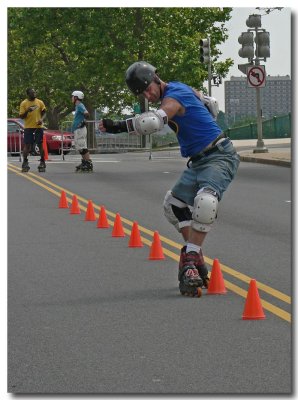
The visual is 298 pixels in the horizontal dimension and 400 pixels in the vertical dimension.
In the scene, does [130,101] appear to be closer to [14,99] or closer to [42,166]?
[14,99]

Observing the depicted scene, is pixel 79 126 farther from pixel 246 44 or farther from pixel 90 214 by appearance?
pixel 90 214

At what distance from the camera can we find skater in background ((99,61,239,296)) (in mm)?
9086

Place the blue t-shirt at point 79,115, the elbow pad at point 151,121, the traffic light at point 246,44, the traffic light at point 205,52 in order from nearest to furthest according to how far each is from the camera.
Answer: the elbow pad at point 151,121, the blue t-shirt at point 79,115, the traffic light at point 246,44, the traffic light at point 205,52

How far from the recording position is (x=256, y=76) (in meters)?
32.7

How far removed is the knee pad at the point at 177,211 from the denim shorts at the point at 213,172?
0.36 feet

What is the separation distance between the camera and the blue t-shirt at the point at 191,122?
9234 millimetres

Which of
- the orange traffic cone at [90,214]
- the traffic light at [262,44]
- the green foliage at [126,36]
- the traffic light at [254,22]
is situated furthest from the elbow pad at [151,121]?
the green foliage at [126,36]

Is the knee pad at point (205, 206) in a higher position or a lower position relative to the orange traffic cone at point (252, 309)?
higher

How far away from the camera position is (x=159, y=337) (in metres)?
7.97

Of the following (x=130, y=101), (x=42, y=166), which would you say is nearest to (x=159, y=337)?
(x=42, y=166)

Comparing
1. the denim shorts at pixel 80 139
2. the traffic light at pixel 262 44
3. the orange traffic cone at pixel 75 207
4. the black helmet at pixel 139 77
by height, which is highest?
the traffic light at pixel 262 44

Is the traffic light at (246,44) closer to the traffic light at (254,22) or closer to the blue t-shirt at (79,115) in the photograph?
the traffic light at (254,22)

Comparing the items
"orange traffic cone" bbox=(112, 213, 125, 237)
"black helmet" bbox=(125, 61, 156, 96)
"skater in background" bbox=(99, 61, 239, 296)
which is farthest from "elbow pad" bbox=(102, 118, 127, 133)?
"orange traffic cone" bbox=(112, 213, 125, 237)

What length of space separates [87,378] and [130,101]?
5007 cm
